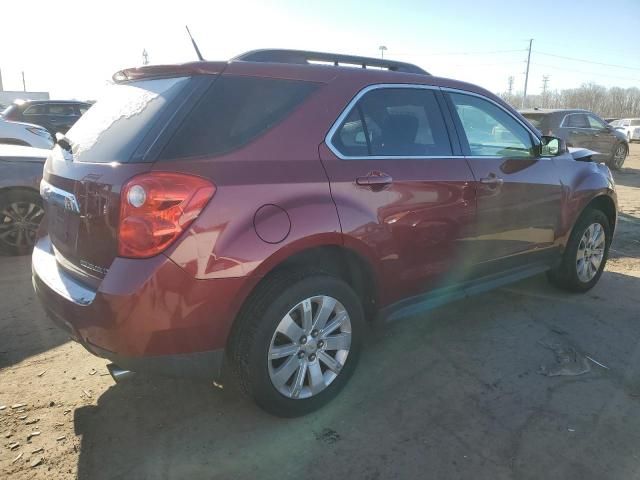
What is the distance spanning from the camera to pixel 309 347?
2586 mm

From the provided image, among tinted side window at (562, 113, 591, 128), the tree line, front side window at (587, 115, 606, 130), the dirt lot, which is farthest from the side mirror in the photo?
the tree line

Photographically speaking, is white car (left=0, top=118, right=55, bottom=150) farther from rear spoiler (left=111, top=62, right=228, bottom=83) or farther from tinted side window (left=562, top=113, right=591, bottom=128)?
tinted side window (left=562, top=113, right=591, bottom=128)

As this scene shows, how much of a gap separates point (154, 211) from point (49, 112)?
13.6m

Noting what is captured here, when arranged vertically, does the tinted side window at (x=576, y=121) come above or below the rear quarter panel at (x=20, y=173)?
above

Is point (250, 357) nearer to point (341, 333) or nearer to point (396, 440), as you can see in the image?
point (341, 333)

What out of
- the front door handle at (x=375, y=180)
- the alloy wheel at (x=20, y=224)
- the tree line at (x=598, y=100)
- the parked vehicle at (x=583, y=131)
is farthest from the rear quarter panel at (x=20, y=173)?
the tree line at (x=598, y=100)

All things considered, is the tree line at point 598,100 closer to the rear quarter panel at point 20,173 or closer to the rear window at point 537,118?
the rear window at point 537,118

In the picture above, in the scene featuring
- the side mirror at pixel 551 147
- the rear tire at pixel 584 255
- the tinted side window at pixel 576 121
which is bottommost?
the rear tire at pixel 584 255

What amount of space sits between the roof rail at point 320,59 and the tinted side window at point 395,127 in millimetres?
266

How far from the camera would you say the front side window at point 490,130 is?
341 cm

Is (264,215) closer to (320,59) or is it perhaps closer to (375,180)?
(375,180)

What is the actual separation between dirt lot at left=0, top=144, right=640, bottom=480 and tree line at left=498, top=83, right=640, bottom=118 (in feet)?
288

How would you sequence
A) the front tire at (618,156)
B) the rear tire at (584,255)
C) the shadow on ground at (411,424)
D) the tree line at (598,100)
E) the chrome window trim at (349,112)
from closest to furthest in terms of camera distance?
the shadow on ground at (411,424) < the chrome window trim at (349,112) < the rear tire at (584,255) < the front tire at (618,156) < the tree line at (598,100)

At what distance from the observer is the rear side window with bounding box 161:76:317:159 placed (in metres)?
2.19
